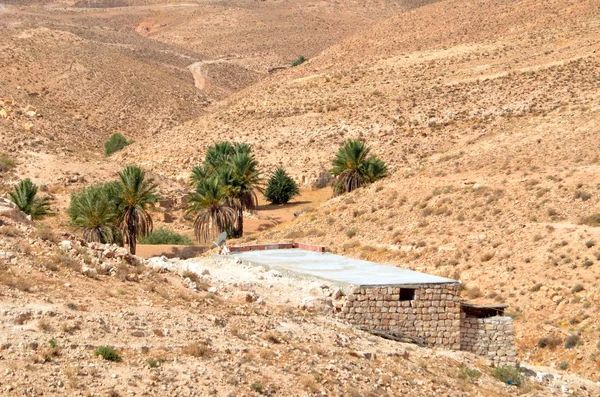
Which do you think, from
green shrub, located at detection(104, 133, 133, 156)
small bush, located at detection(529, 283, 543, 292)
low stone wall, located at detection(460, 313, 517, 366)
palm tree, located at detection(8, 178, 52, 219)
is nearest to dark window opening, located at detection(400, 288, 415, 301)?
low stone wall, located at detection(460, 313, 517, 366)

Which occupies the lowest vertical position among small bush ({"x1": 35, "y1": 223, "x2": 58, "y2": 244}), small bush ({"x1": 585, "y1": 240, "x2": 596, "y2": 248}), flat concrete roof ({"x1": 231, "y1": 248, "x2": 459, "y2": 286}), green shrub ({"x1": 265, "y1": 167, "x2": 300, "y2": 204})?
flat concrete roof ({"x1": 231, "y1": 248, "x2": 459, "y2": 286})

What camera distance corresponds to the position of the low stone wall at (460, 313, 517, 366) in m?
17.8

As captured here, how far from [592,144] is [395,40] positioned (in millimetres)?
42668

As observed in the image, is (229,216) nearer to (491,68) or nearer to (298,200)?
(298,200)

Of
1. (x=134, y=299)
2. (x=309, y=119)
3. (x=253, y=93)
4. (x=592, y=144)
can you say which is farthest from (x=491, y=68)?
(x=134, y=299)

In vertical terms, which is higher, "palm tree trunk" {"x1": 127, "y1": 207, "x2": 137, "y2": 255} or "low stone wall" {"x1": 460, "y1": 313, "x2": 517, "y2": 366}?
"palm tree trunk" {"x1": 127, "y1": 207, "x2": 137, "y2": 255}

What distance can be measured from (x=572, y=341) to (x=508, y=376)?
22.3 feet

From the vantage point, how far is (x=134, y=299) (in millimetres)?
14320

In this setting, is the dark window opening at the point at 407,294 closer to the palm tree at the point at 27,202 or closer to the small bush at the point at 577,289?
the small bush at the point at 577,289

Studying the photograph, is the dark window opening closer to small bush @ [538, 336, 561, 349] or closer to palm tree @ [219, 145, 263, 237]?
small bush @ [538, 336, 561, 349]

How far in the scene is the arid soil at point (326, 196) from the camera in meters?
13.0

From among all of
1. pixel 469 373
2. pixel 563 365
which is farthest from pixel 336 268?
pixel 563 365

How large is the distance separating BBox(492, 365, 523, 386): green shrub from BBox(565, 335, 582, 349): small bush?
244 inches

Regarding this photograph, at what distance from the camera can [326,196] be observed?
5056 centimetres
